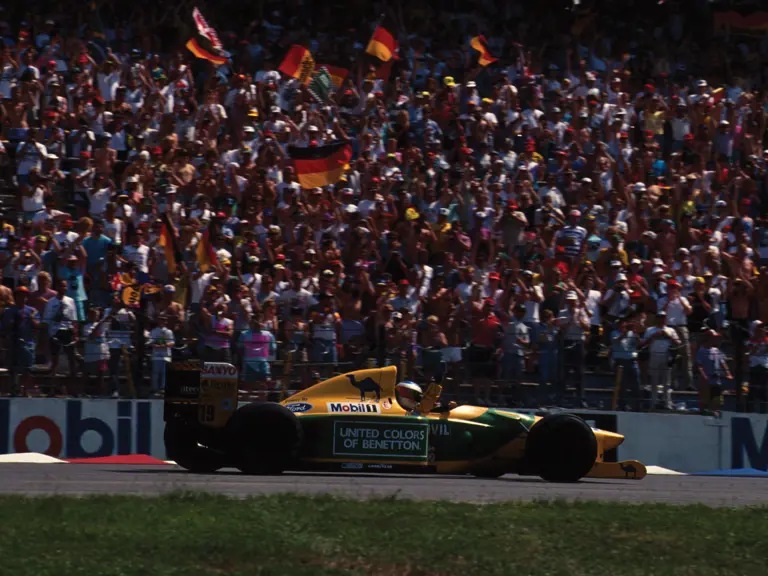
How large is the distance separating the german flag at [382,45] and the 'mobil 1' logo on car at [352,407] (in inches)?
413

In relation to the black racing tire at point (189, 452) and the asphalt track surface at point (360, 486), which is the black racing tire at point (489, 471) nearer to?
the asphalt track surface at point (360, 486)

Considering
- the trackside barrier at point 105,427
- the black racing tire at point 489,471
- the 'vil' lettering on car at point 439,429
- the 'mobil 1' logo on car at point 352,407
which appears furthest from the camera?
the trackside barrier at point 105,427

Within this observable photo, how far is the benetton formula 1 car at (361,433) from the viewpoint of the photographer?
1526cm

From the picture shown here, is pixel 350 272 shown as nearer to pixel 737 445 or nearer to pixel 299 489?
pixel 737 445

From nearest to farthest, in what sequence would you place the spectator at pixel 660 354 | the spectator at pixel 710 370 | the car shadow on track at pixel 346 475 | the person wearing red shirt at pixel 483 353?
the car shadow on track at pixel 346 475 < the person wearing red shirt at pixel 483 353 < the spectator at pixel 660 354 < the spectator at pixel 710 370

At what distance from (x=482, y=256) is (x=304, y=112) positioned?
382 centimetres

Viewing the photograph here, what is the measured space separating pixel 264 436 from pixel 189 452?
918mm

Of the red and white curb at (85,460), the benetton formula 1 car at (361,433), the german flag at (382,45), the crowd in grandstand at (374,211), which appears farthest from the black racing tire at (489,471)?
the german flag at (382,45)

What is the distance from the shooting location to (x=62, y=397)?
730 inches

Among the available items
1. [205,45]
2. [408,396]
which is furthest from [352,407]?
[205,45]

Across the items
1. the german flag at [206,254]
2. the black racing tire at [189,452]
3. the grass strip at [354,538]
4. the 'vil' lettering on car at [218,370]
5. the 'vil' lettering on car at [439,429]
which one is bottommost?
the grass strip at [354,538]

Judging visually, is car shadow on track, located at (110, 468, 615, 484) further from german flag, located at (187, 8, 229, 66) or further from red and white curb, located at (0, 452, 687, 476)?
german flag, located at (187, 8, 229, 66)

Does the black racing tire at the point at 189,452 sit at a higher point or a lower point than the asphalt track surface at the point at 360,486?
higher

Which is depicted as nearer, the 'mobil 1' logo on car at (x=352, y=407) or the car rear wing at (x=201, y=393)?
the car rear wing at (x=201, y=393)
